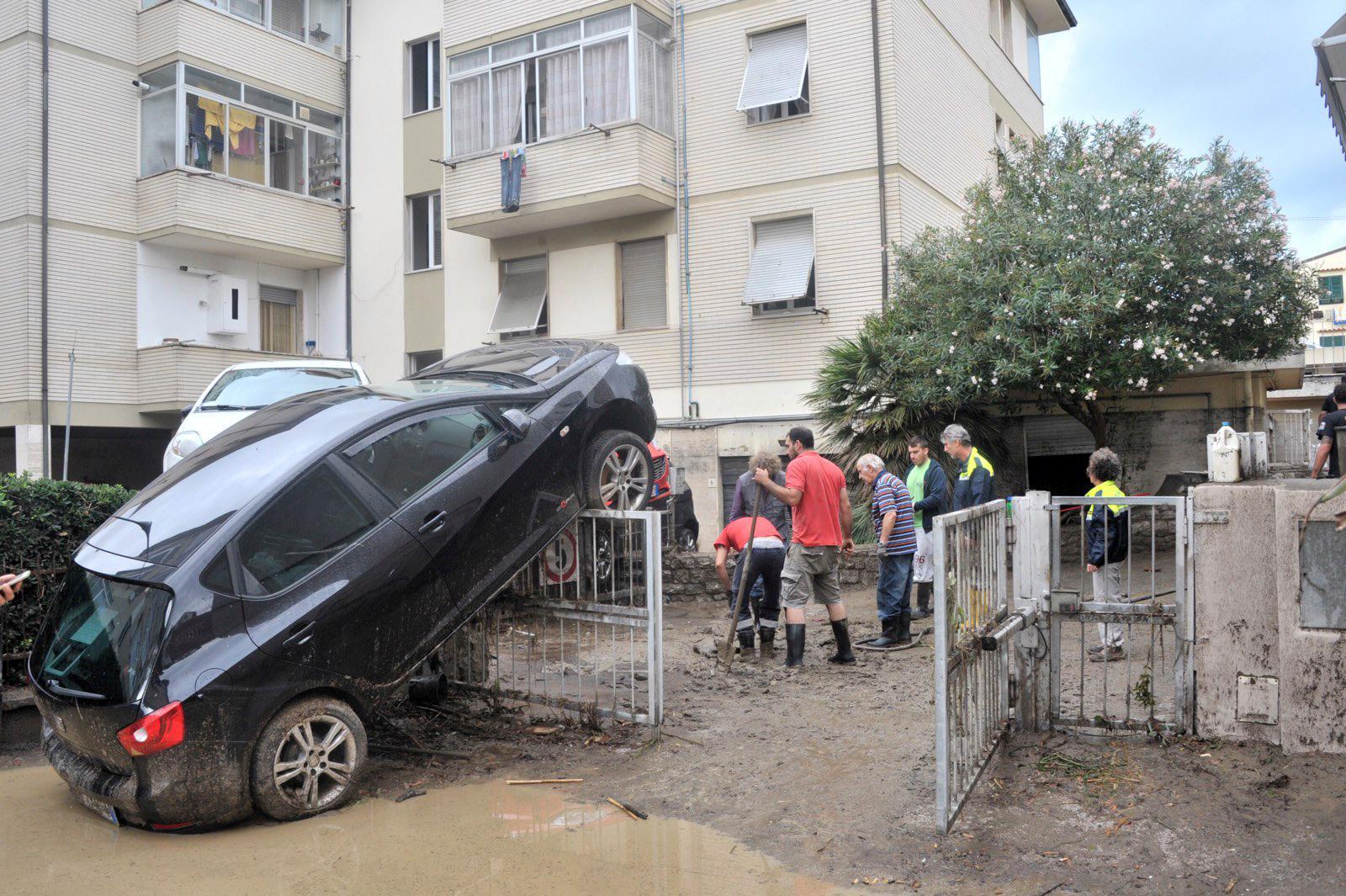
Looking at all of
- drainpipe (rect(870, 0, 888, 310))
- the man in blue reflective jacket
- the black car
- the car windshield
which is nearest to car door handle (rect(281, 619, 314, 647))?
the black car

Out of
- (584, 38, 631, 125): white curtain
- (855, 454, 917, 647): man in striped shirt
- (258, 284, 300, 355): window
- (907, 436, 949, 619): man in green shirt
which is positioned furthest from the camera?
(258, 284, 300, 355): window

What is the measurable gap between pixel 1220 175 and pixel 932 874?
10957 mm

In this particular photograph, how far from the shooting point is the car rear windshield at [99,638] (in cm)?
471

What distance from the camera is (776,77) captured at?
16.6 metres

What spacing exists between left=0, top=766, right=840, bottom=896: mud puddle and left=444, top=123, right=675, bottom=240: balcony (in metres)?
13.0

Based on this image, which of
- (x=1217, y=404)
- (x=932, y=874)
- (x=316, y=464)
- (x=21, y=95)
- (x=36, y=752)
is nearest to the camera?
(x=932, y=874)

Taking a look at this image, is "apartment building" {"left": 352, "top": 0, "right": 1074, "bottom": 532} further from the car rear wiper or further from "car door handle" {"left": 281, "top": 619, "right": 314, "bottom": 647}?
the car rear wiper

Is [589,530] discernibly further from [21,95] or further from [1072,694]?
[21,95]

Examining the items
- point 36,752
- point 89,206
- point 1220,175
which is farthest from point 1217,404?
point 89,206

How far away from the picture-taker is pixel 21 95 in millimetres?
17750

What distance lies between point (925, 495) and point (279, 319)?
16602mm

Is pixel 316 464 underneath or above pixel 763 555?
above

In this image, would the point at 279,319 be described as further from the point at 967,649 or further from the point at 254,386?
the point at 967,649

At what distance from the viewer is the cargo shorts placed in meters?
7.98
